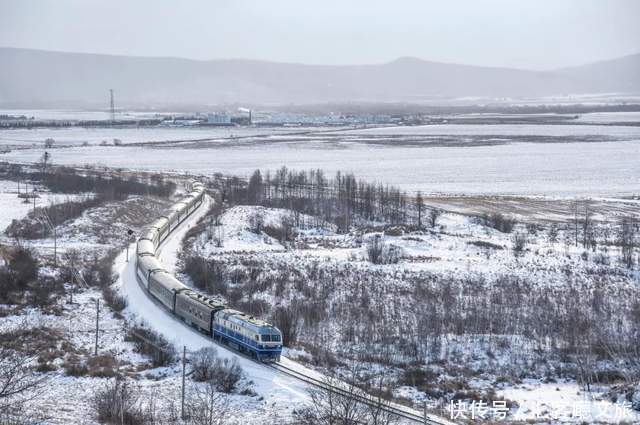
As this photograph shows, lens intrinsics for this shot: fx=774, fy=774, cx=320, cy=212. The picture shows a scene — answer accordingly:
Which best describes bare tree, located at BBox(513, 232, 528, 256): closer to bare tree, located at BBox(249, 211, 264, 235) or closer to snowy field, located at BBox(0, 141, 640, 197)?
bare tree, located at BBox(249, 211, 264, 235)

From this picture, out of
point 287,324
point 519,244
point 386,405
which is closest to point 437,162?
point 519,244

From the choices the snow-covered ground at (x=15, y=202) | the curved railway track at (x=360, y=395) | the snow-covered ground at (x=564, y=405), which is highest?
the snow-covered ground at (x=15, y=202)

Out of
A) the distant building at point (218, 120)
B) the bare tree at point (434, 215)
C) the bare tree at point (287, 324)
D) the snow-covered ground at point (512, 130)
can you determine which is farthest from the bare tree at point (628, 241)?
the distant building at point (218, 120)

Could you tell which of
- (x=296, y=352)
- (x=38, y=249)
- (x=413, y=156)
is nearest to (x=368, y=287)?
(x=296, y=352)

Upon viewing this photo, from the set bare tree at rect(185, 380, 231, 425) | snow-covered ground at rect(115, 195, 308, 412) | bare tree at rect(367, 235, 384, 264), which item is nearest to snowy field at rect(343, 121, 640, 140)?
bare tree at rect(367, 235, 384, 264)

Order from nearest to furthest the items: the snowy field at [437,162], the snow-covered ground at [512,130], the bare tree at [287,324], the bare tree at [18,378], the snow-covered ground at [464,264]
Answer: the bare tree at [18,378], the snow-covered ground at [464,264], the bare tree at [287,324], the snowy field at [437,162], the snow-covered ground at [512,130]

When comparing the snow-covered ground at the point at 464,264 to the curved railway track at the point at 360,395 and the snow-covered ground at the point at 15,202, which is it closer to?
the curved railway track at the point at 360,395
